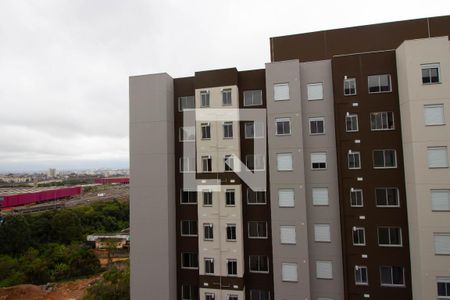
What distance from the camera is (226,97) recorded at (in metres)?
25.3

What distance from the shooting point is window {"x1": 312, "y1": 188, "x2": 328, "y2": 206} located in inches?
918

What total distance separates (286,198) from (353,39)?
52.9 ft

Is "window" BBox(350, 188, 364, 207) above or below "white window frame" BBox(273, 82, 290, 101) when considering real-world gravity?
below

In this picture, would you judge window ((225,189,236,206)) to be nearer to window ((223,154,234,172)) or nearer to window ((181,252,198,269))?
window ((223,154,234,172))

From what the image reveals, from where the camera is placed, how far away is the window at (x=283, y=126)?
23.7 m

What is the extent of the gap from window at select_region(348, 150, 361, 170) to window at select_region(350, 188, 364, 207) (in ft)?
6.02

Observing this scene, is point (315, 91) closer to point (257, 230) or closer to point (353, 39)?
point (353, 39)

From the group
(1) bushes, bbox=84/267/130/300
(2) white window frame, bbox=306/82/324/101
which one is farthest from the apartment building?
(1) bushes, bbox=84/267/130/300

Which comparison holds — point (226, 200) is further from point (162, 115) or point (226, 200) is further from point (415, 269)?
point (415, 269)

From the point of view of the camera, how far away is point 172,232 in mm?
25609

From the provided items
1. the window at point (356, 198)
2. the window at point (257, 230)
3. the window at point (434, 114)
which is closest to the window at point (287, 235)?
the window at point (257, 230)

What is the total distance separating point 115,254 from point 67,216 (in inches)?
573

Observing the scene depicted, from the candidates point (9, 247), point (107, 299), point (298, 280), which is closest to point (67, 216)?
point (9, 247)

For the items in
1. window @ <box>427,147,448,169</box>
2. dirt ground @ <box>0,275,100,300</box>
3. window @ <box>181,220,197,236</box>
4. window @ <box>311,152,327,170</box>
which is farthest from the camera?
dirt ground @ <box>0,275,100,300</box>
